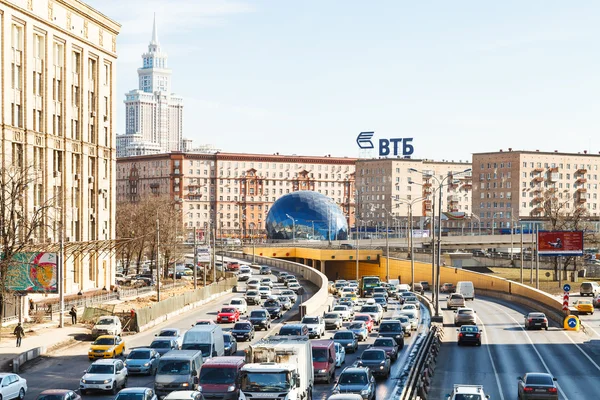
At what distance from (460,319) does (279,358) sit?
36.8 meters

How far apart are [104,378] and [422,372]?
12382mm

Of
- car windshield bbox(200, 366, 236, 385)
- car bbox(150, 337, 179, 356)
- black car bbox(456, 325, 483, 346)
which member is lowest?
black car bbox(456, 325, 483, 346)

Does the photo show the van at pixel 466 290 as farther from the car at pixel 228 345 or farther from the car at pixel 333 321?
the car at pixel 228 345

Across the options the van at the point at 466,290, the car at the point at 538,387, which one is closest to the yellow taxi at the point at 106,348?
the car at the point at 538,387

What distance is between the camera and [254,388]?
96.2 ft

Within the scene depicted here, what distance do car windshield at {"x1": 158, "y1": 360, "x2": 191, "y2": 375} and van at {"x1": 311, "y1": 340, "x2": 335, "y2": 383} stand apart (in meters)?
6.00

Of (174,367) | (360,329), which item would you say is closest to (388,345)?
(360,329)

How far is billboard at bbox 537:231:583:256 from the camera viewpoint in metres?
91.4

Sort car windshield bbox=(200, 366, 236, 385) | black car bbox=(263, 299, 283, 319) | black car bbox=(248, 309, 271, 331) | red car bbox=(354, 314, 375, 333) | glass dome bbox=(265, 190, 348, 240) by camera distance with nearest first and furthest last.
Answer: car windshield bbox=(200, 366, 236, 385)
red car bbox=(354, 314, 375, 333)
black car bbox=(248, 309, 271, 331)
black car bbox=(263, 299, 283, 319)
glass dome bbox=(265, 190, 348, 240)

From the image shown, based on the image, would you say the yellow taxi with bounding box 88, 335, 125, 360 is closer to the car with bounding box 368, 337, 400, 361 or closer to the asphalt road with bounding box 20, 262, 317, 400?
the asphalt road with bounding box 20, 262, 317, 400

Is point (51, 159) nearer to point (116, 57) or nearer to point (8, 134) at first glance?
point (8, 134)

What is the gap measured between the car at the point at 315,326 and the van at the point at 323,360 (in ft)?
47.0

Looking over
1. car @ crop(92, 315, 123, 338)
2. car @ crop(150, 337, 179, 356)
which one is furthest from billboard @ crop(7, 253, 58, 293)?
car @ crop(150, 337, 179, 356)

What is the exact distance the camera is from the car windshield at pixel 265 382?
29172 millimetres
